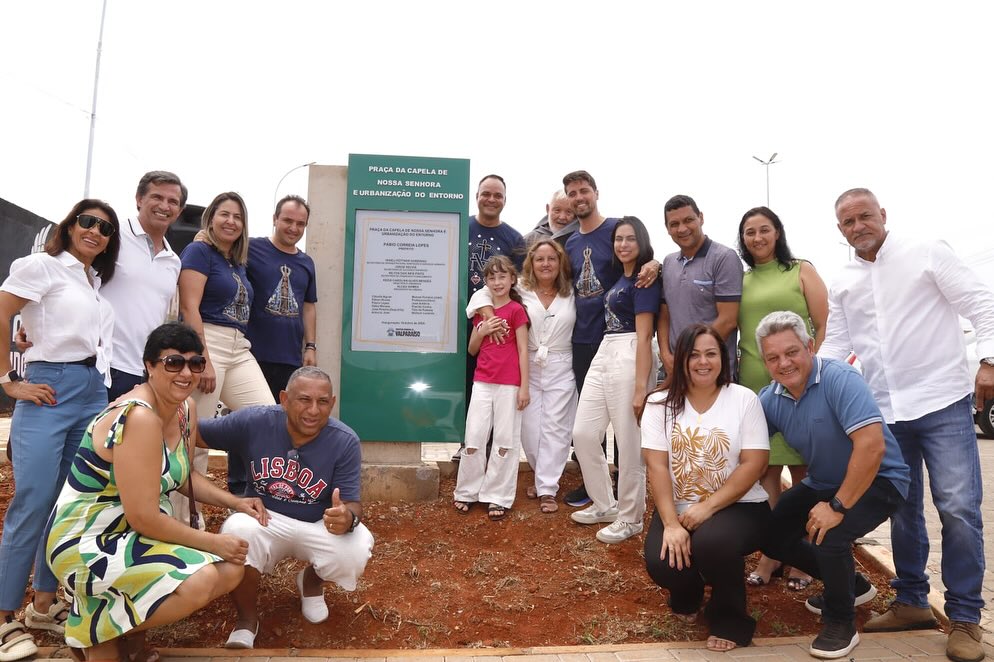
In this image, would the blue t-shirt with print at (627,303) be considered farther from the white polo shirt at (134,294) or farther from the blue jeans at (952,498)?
the white polo shirt at (134,294)

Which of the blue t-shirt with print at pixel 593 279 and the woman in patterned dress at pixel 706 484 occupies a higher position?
the blue t-shirt with print at pixel 593 279

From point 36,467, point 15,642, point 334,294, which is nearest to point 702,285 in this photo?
point 334,294

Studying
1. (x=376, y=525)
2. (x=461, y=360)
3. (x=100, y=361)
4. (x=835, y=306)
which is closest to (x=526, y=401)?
(x=461, y=360)

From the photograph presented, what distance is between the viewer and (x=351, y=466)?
3.32 m

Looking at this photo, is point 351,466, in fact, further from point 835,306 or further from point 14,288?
point 835,306

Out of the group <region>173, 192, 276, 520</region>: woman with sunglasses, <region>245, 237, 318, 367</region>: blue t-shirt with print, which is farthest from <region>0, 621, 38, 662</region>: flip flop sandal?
<region>245, 237, 318, 367</region>: blue t-shirt with print

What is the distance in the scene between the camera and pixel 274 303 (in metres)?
4.65

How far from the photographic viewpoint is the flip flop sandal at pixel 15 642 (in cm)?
280

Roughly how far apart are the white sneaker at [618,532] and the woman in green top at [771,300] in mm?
750

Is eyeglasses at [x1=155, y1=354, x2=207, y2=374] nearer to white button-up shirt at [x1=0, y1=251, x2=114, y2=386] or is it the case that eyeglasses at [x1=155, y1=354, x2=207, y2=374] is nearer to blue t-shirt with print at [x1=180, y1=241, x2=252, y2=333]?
white button-up shirt at [x1=0, y1=251, x2=114, y2=386]

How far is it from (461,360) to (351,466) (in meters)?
2.10

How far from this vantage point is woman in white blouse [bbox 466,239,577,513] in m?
4.89

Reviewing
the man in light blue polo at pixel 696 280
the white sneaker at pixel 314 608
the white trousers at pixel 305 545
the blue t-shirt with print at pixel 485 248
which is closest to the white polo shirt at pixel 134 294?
the white trousers at pixel 305 545

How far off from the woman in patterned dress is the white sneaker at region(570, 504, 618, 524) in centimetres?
116
